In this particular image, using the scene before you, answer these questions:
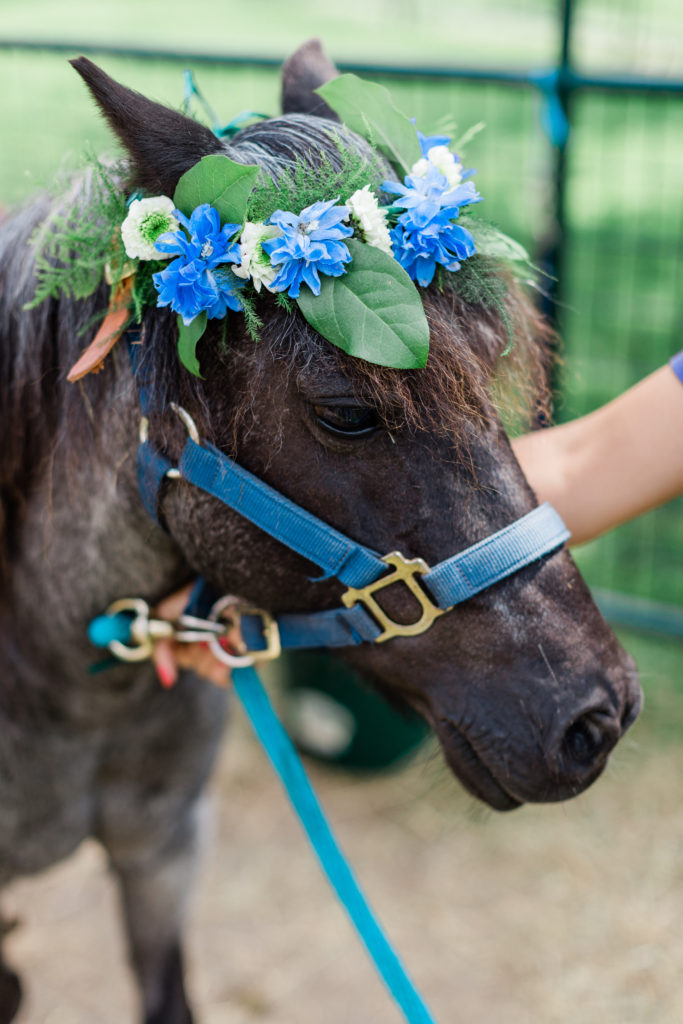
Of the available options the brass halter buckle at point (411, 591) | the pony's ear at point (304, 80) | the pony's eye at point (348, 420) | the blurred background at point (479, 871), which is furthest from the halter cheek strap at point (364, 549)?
the pony's ear at point (304, 80)

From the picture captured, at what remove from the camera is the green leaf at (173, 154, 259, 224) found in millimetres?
1264

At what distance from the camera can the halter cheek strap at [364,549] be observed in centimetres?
137

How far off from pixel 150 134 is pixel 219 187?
122mm

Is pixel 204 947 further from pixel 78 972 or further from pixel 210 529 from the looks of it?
pixel 210 529

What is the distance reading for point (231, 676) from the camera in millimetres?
1806

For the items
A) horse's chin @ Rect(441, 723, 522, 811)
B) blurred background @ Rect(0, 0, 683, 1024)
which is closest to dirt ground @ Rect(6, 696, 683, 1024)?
blurred background @ Rect(0, 0, 683, 1024)

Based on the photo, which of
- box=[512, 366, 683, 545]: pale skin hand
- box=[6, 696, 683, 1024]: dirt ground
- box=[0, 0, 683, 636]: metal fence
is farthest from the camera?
box=[0, 0, 683, 636]: metal fence

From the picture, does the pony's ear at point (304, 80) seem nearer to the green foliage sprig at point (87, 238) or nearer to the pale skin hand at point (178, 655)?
the green foliage sprig at point (87, 238)

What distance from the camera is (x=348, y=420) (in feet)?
4.37

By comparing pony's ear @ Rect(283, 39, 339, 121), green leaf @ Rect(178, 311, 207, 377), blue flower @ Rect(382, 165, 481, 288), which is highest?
pony's ear @ Rect(283, 39, 339, 121)

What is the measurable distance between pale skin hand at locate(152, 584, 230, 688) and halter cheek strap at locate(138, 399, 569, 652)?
335mm

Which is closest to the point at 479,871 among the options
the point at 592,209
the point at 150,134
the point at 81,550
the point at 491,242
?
the point at 81,550

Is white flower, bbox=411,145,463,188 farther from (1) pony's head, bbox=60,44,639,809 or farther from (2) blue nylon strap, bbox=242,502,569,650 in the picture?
(2) blue nylon strap, bbox=242,502,569,650

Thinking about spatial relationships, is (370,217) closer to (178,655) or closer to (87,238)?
(87,238)
